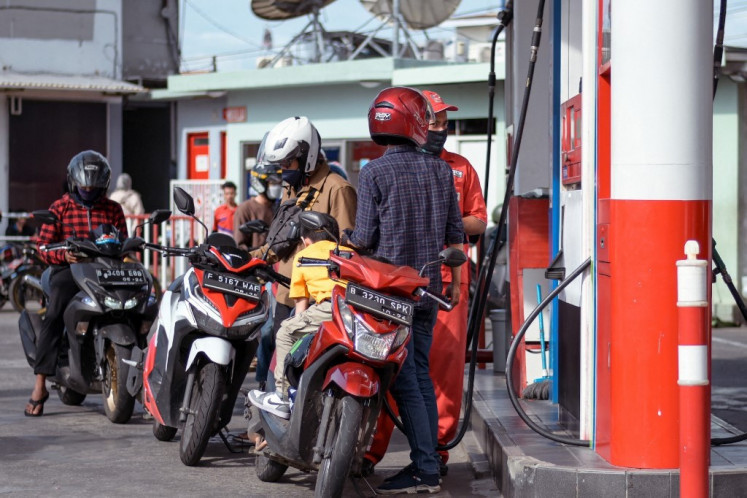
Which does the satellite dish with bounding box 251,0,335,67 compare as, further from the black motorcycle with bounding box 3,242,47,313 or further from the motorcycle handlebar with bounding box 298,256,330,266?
the motorcycle handlebar with bounding box 298,256,330,266

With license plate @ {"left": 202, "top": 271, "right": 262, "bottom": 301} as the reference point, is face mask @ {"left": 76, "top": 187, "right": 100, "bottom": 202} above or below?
above

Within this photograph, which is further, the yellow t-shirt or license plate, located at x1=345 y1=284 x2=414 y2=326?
the yellow t-shirt

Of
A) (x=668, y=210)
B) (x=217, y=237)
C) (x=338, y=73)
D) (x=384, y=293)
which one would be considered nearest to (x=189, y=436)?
(x=217, y=237)

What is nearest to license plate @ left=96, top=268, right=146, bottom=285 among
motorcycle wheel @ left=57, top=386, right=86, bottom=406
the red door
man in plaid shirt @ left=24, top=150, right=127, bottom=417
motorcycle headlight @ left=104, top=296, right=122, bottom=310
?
motorcycle headlight @ left=104, top=296, right=122, bottom=310

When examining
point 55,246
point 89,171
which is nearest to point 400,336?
point 55,246

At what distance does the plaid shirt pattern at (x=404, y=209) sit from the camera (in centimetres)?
605

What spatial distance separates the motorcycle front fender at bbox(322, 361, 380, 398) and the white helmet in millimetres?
1881

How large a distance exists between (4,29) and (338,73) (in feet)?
25.3

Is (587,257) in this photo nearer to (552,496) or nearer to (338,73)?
(552,496)

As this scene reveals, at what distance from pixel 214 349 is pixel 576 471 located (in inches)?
84.4

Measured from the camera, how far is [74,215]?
863 cm

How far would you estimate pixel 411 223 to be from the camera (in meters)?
6.08

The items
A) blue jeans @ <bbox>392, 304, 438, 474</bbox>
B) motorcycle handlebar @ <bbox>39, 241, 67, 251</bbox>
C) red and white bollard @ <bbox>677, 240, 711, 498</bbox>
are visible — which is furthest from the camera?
motorcycle handlebar @ <bbox>39, 241, 67, 251</bbox>

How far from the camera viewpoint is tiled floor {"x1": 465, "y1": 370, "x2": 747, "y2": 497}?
5.38 metres
